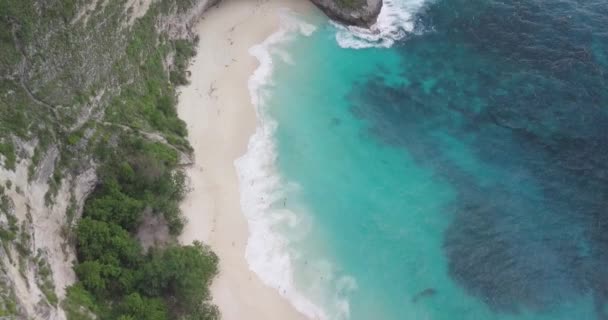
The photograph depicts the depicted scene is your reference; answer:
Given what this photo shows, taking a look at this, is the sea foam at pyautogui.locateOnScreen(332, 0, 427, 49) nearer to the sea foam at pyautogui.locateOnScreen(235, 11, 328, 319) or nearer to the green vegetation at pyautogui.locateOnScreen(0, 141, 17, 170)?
the sea foam at pyautogui.locateOnScreen(235, 11, 328, 319)

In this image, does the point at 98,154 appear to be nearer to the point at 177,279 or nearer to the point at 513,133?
the point at 177,279

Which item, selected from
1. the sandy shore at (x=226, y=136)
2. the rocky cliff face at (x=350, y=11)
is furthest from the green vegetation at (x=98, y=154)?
the rocky cliff face at (x=350, y=11)

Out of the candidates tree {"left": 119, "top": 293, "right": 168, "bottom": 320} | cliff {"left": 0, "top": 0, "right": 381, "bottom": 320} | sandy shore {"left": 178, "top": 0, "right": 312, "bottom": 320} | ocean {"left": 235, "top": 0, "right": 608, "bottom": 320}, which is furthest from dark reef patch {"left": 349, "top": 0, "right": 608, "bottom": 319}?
Result: tree {"left": 119, "top": 293, "right": 168, "bottom": 320}

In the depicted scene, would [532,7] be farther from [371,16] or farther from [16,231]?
[16,231]

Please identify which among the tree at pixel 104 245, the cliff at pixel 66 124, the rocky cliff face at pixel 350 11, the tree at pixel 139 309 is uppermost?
the rocky cliff face at pixel 350 11

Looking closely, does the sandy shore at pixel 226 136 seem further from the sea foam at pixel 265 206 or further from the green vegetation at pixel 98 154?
the green vegetation at pixel 98 154

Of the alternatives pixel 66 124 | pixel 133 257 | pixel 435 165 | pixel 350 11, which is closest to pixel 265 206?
pixel 133 257

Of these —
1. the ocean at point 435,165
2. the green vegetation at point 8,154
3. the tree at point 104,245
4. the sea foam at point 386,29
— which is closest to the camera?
the green vegetation at point 8,154
